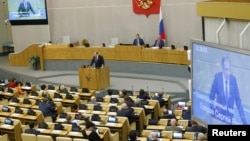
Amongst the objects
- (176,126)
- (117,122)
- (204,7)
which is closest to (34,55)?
(117,122)

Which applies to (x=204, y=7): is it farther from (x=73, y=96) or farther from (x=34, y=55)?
(x=34, y=55)

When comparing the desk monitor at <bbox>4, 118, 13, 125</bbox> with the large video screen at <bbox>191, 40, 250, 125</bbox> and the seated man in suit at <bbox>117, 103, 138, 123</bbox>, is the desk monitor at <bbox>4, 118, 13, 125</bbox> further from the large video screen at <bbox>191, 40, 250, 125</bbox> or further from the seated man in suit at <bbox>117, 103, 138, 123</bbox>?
the large video screen at <bbox>191, 40, 250, 125</bbox>

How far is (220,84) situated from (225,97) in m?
0.22

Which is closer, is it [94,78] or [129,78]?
[94,78]

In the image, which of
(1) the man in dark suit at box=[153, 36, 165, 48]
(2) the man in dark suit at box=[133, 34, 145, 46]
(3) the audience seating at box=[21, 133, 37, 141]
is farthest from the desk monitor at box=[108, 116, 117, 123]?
(2) the man in dark suit at box=[133, 34, 145, 46]

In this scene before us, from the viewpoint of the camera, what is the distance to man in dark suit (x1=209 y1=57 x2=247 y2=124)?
620 centimetres

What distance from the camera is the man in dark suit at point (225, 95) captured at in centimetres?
620

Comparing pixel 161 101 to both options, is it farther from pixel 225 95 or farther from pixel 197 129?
pixel 225 95

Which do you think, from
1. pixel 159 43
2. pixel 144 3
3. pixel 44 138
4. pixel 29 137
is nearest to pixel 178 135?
pixel 44 138

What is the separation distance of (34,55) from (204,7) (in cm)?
1674

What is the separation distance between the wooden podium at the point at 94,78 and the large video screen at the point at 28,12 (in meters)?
7.50

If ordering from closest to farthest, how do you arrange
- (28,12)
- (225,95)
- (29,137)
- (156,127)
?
(225,95), (29,137), (156,127), (28,12)

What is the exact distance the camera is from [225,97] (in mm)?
6508

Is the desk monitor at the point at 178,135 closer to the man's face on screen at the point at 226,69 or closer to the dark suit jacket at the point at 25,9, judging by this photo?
the man's face on screen at the point at 226,69
